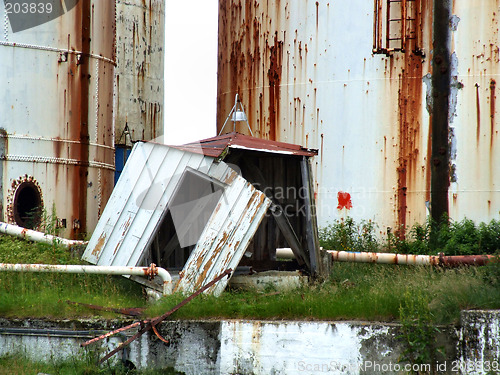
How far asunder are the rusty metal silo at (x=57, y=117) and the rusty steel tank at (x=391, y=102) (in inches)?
131

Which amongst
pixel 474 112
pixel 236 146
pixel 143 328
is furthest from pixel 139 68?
pixel 143 328

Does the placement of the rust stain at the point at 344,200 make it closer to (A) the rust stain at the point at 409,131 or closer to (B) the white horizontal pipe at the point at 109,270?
(A) the rust stain at the point at 409,131

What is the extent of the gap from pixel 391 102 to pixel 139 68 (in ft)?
28.7

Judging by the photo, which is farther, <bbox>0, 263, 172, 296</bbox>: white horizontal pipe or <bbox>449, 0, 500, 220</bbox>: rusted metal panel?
<bbox>449, 0, 500, 220</bbox>: rusted metal panel

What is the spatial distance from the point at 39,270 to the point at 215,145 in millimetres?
2816

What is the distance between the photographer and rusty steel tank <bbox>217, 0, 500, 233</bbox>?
11758 millimetres

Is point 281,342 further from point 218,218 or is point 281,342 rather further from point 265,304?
point 218,218

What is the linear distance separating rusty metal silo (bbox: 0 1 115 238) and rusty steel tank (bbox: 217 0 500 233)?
10.9 feet

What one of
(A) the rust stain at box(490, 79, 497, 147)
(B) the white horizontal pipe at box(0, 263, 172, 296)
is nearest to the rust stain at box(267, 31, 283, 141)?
(A) the rust stain at box(490, 79, 497, 147)

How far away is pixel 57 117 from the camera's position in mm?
12266

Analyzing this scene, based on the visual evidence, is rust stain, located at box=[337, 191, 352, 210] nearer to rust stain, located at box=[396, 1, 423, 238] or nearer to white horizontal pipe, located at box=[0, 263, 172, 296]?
rust stain, located at box=[396, 1, 423, 238]

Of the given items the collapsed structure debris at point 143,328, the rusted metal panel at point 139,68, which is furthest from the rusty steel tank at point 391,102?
the rusted metal panel at point 139,68

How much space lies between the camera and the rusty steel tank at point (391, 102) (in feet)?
38.6

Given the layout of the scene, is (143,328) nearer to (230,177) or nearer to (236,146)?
(230,177)
